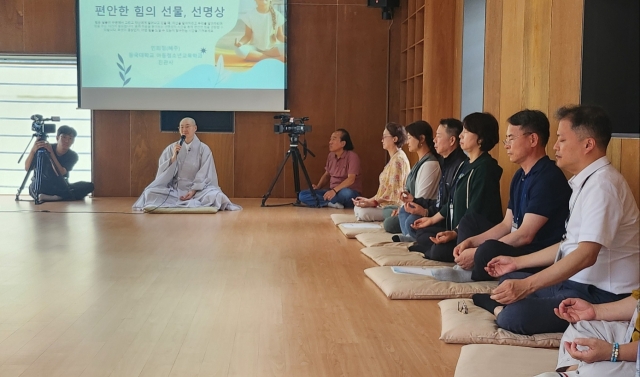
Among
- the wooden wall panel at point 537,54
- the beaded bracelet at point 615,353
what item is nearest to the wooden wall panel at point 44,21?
the wooden wall panel at point 537,54

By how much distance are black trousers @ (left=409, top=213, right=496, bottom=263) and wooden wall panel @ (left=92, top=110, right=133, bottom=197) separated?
5.65m

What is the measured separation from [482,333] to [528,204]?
761 millimetres

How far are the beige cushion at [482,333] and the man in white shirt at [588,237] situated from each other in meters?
0.05

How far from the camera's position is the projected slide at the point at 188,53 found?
32.0ft

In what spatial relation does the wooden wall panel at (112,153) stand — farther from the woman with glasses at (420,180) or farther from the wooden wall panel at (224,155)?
the woman with glasses at (420,180)

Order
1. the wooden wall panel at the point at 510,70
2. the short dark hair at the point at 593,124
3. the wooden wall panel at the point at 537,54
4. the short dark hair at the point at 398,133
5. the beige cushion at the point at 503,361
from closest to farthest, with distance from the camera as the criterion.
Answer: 1. the beige cushion at the point at 503,361
2. the short dark hair at the point at 593,124
3. the wooden wall panel at the point at 537,54
4. the wooden wall panel at the point at 510,70
5. the short dark hair at the point at 398,133

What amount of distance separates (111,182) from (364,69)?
3.49 meters

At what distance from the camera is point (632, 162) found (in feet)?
11.7

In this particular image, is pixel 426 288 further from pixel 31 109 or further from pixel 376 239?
pixel 31 109

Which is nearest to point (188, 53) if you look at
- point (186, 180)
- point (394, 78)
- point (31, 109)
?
point (186, 180)

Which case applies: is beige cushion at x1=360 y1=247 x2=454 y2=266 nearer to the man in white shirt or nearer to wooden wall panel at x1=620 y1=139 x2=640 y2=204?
wooden wall panel at x1=620 y1=139 x2=640 y2=204

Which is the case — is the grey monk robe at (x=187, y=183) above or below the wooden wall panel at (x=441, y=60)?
below

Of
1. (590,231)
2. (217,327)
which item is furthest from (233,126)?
(590,231)

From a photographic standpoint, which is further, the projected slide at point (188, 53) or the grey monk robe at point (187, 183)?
the projected slide at point (188, 53)
